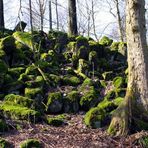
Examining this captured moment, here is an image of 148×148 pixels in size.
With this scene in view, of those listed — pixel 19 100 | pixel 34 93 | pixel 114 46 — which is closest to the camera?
pixel 19 100

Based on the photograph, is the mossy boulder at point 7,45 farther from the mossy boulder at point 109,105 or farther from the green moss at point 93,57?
the mossy boulder at point 109,105

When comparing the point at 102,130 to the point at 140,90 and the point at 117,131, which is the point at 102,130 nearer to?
the point at 117,131

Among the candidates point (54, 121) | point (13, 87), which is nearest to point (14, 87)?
point (13, 87)

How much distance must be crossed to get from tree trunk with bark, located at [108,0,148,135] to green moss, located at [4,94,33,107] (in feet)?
7.08

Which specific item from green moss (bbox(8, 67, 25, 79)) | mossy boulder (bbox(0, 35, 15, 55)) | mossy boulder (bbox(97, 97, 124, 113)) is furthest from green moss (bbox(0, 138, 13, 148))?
mossy boulder (bbox(0, 35, 15, 55))

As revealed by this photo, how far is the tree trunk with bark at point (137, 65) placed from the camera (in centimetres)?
887

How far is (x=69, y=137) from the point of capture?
27.0 feet

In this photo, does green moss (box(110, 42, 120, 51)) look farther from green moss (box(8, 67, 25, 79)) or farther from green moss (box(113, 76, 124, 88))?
green moss (box(8, 67, 25, 79))

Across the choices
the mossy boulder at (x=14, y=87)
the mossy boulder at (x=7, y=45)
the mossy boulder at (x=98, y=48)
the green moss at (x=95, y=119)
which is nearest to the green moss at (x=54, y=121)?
the green moss at (x=95, y=119)

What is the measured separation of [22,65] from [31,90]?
6.68 ft

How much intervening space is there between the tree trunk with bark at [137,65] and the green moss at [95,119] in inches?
15.4

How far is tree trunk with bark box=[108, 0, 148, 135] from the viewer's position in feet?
29.1

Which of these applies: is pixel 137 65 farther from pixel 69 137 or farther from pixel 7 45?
pixel 7 45

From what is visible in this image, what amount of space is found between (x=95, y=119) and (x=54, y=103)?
1378 millimetres
